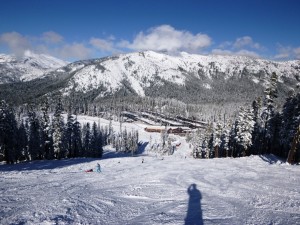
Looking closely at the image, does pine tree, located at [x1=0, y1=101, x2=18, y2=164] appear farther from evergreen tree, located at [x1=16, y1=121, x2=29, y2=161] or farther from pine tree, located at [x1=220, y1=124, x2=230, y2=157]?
pine tree, located at [x1=220, y1=124, x2=230, y2=157]

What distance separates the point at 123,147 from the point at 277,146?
301 ft

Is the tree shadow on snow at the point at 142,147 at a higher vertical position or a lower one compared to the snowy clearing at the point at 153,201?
lower

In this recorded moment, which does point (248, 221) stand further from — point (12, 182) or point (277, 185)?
point (12, 182)

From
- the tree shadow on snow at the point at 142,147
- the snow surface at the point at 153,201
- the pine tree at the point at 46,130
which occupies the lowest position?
the tree shadow on snow at the point at 142,147

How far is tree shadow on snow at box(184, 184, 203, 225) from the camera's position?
1216 centimetres

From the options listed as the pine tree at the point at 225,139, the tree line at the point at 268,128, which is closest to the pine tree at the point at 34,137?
the tree line at the point at 268,128

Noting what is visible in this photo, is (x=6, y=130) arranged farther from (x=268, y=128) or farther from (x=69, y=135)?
(x=268, y=128)

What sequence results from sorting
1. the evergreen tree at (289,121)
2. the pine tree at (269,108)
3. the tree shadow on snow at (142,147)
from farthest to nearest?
the tree shadow on snow at (142,147), the pine tree at (269,108), the evergreen tree at (289,121)

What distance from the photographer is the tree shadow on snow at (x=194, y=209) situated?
12156 millimetres

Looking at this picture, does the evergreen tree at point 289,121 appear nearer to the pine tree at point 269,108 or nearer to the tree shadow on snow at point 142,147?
the pine tree at point 269,108

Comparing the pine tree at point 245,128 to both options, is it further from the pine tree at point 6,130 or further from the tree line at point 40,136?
the pine tree at point 6,130

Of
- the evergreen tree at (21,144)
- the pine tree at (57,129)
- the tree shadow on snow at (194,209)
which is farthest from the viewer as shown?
the evergreen tree at (21,144)

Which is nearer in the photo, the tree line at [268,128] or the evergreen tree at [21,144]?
the tree line at [268,128]

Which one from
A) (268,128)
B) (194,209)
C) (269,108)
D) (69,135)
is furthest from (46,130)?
(194,209)
